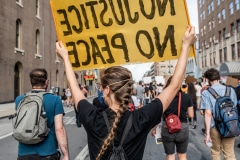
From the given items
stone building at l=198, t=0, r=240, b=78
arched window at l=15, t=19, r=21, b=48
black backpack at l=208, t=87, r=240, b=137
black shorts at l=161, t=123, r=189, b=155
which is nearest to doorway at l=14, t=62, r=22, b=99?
arched window at l=15, t=19, r=21, b=48

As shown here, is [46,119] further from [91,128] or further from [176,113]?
[176,113]

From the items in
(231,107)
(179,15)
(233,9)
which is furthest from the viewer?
(233,9)

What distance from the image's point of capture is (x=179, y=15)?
2496 millimetres

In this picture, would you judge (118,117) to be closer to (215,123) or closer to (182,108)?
(215,123)

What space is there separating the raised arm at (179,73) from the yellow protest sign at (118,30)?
0.68 feet

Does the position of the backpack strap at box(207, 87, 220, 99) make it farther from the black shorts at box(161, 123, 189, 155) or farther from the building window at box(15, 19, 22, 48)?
the building window at box(15, 19, 22, 48)

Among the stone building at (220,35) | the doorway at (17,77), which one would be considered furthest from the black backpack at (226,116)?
the stone building at (220,35)

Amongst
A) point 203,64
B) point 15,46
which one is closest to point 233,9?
point 203,64

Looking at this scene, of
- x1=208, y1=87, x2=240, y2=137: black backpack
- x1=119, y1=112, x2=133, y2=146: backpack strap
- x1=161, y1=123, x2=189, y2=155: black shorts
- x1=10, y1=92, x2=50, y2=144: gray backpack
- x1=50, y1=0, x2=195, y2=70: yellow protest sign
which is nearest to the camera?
x1=119, y1=112, x2=133, y2=146: backpack strap

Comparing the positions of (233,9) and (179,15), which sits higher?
(233,9)

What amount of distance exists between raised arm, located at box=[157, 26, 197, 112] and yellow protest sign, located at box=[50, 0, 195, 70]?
209 mm

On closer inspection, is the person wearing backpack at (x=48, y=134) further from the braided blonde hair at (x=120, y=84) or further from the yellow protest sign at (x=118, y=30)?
the braided blonde hair at (x=120, y=84)

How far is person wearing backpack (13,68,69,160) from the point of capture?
2.98m

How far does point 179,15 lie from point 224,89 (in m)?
2.17
